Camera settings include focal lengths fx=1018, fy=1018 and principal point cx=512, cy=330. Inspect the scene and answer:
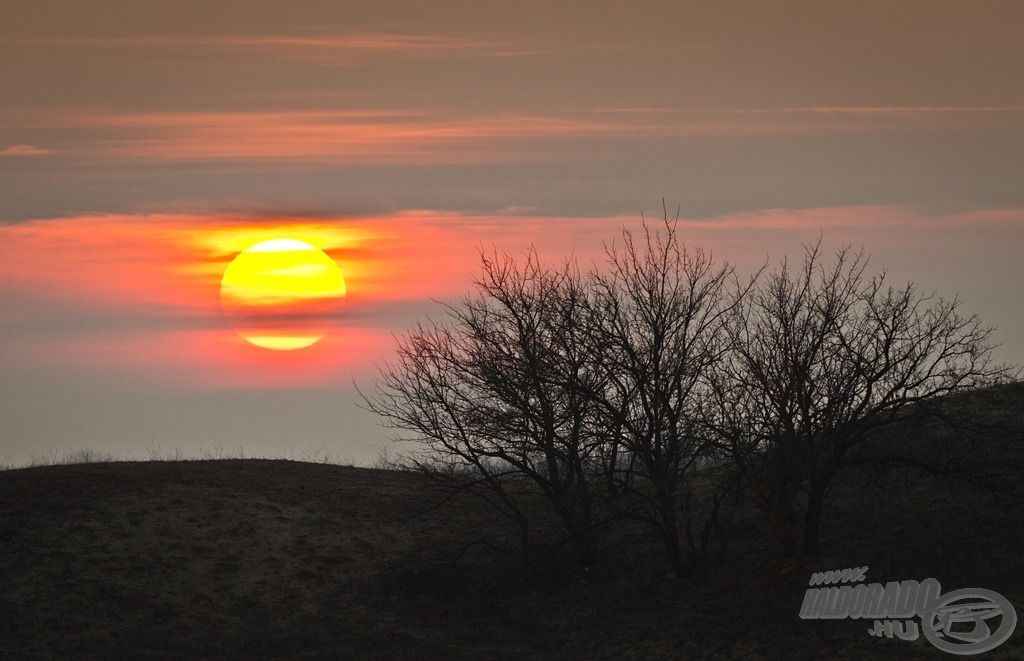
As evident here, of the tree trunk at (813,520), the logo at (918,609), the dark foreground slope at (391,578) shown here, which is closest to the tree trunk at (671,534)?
the dark foreground slope at (391,578)

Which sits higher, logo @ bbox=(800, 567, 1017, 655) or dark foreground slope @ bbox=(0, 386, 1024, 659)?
dark foreground slope @ bbox=(0, 386, 1024, 659)

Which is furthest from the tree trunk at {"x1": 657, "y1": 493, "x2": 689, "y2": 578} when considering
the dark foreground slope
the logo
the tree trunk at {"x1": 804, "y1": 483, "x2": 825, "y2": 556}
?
the logo

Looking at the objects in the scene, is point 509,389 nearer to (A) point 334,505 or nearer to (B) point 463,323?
(B) point 463,323

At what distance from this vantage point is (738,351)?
25.8m

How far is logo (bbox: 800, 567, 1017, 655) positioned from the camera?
66.9ft

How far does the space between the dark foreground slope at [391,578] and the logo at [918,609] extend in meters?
0.32

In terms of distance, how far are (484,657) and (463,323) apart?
32.8 ft

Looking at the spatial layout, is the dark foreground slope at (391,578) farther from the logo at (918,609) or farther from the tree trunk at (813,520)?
the tree trunk at (813,520)

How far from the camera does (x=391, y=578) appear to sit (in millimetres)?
29203

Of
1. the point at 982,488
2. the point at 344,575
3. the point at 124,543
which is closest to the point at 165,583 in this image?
the point at 124,543

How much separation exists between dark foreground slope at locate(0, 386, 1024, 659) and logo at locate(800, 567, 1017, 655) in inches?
12.4

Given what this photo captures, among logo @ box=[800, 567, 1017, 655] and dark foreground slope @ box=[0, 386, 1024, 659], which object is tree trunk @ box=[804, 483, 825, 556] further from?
logo @ box=[800, 567, 1017, 655]

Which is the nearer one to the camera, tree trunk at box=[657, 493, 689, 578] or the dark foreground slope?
the dark foreground slope

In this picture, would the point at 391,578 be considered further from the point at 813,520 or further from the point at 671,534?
the point at 813,520
